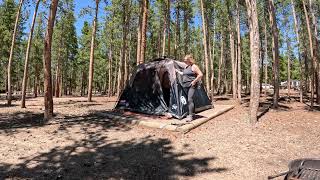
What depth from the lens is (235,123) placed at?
1135 cm

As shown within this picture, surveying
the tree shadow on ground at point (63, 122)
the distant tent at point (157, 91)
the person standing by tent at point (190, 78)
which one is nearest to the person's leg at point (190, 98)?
the person standing by tent at point (190, 78)

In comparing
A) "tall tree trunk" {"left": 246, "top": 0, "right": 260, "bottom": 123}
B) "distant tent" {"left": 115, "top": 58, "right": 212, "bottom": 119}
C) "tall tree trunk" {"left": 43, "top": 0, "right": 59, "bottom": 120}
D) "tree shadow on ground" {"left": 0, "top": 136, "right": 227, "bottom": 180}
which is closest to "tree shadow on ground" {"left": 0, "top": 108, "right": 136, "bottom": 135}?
"tall tree trunk" {"left": 43, "top": 0, "right": 59, "bottom": 120}

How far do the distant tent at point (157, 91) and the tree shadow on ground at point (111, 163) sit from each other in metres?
2.87

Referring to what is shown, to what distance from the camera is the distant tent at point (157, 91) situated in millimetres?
11227

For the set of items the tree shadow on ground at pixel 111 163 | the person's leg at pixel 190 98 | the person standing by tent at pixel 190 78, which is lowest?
the tree shadow on ground at pixel 111 163

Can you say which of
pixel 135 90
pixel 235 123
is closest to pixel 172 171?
pixel 235 123

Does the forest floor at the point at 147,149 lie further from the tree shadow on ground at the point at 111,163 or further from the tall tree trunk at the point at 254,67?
the tall tree trunk at the point at 254,67

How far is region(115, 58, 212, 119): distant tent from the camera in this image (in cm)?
1123

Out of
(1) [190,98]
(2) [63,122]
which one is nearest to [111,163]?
(1) [190,98]

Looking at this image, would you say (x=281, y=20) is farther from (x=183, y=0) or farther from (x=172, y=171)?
(x=172, y=171)

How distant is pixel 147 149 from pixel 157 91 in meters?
4.17

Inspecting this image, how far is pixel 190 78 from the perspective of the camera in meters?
10.9

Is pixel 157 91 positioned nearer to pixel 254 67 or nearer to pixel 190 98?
pixel 190 98

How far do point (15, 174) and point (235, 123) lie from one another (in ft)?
24.6
